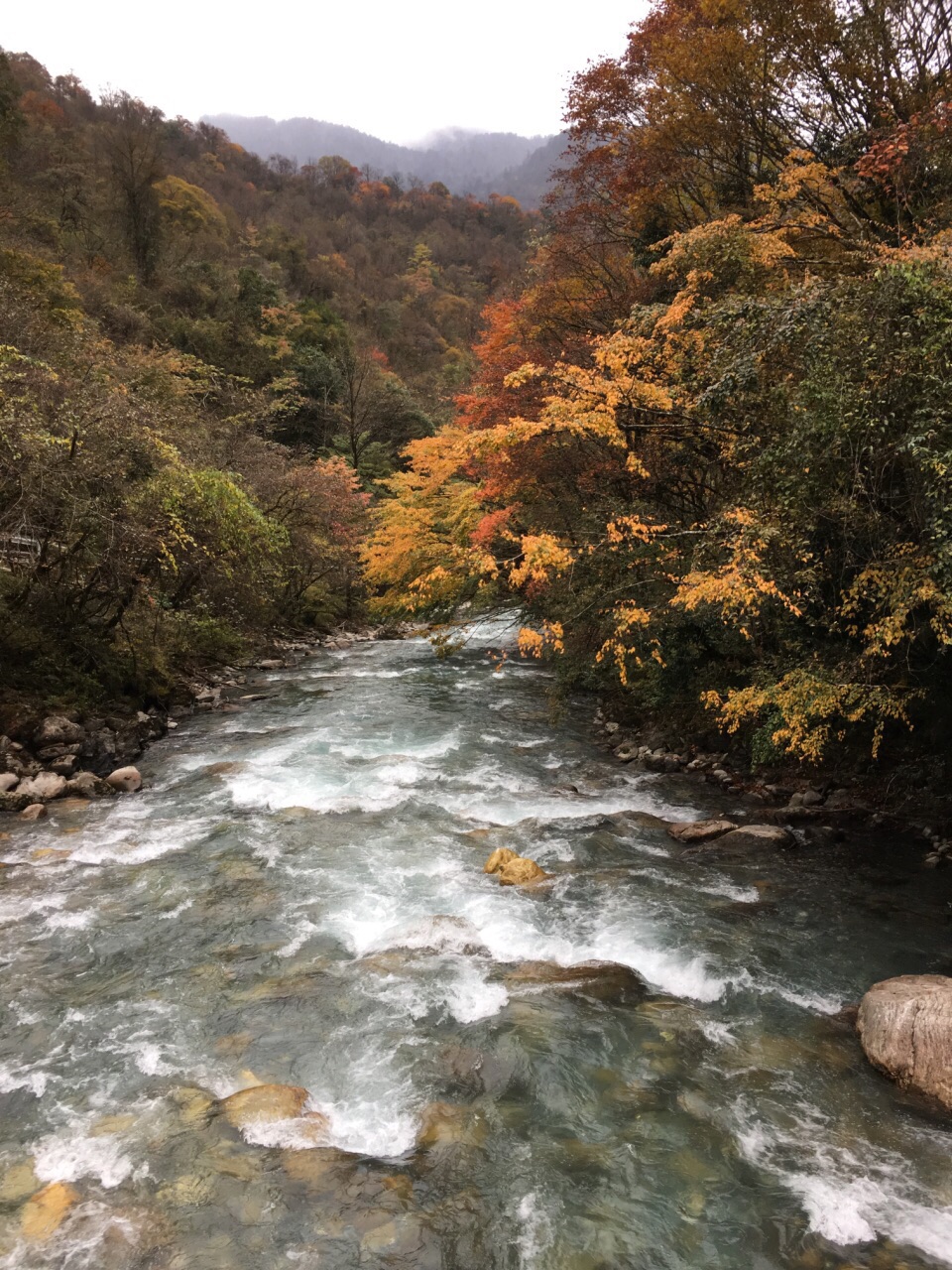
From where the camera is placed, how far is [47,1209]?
13.3ft

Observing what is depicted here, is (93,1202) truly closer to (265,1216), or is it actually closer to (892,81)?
(265,1216)

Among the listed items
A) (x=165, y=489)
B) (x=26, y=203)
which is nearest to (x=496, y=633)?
(x=165, y=489)

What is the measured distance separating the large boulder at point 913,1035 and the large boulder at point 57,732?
11.6 metres

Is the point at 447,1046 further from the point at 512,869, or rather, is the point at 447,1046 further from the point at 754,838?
the point at 754,838

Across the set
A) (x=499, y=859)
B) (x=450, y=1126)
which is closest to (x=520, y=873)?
(x=499, y=859)

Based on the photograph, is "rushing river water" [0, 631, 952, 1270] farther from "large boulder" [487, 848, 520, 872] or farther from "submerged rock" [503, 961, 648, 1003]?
"large boulder" [487, 848, 520, 872]

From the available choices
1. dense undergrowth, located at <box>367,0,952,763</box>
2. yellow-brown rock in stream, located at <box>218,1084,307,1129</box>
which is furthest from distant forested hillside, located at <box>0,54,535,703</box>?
yellow-brown rock in stream, located at <box>218,1084,307,1129</box>

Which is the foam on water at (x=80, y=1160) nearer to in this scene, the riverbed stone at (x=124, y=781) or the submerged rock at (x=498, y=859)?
the submerged rock at (x=498, y=859)

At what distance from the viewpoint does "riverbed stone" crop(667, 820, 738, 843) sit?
A: 9477 millimetres

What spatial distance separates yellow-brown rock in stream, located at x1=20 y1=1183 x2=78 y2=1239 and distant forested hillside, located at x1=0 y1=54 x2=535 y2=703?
28.9 ft

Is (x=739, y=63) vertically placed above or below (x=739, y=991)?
above

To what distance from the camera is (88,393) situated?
11078mm

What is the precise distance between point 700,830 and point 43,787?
9504 millimetres

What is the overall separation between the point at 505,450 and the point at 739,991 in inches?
422
